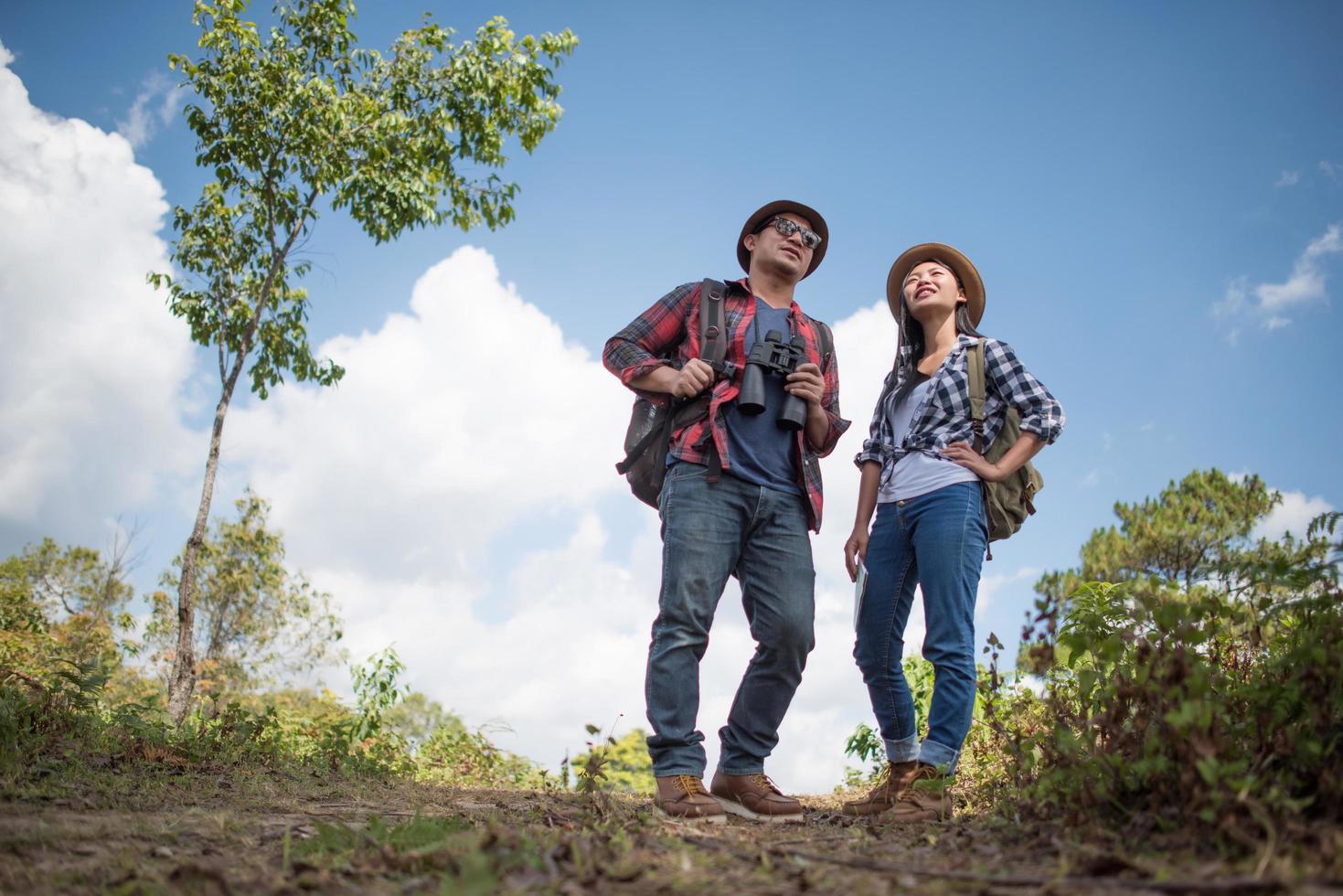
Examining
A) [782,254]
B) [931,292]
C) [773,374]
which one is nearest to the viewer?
[773,374]

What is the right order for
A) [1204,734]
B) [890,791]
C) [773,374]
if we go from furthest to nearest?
[773,374]
[890,791]
[1204,734]

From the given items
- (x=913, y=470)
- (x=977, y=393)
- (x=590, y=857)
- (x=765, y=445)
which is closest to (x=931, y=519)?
(x=913, y=470)

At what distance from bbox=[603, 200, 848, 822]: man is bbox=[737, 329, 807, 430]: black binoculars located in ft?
0.14

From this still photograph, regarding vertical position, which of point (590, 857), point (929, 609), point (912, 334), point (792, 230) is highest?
point (792, 230)

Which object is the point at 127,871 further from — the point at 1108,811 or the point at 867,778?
the point at 867,778

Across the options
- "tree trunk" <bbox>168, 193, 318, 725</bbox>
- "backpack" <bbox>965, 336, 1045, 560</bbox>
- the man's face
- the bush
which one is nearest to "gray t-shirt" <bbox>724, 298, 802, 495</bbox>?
the man's face

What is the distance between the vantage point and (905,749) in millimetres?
3850

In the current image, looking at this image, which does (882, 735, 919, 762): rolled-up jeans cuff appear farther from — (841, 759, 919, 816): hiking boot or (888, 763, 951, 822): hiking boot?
(888, 763, 951, 822): hiking boot

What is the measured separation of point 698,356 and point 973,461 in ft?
3.93

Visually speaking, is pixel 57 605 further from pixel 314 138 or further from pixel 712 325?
pixel 712 325

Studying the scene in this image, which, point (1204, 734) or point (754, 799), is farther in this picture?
point (754, 799)

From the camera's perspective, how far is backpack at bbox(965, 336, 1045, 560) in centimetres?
380

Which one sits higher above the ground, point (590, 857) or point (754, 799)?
point (754, 799)

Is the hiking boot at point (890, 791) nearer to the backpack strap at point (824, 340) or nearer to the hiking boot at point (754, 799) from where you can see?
the hiking boot at point (754, 799)
